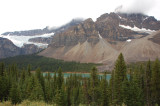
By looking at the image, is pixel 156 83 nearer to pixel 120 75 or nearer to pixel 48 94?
pixel 120 75

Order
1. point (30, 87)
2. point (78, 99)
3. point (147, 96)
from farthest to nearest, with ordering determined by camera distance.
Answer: point (78, 99), point (30, 87), point (147, 96)

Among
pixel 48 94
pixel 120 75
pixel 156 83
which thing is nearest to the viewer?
pixel 120 75

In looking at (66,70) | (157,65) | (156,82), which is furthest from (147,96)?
(66,70)

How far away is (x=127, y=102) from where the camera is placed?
107 ft

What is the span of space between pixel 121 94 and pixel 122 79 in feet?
11.7

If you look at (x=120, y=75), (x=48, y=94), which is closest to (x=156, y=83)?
(x=120, y=75)

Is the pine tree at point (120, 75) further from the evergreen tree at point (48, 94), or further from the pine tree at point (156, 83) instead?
the evergreen tree at point (48, 94)

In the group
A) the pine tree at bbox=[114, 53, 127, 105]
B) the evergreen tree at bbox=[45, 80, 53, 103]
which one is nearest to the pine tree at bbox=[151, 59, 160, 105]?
the pine tree at bbox=[114, 53, 127, 105]

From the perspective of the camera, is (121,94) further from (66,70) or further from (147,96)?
(66,70)

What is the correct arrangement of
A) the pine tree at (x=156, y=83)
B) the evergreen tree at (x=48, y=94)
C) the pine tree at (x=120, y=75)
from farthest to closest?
the evergreen tree at (x=48, y=94) → the pine tree at (x=156, y=83) → the pine tree at (x=120, y=75)

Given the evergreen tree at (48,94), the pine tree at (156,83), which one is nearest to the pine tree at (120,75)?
the pine tree at (156,83)

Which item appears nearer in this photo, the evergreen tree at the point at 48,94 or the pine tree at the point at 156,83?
the pine tree at the point at 156,83

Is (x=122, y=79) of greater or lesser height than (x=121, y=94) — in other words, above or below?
above

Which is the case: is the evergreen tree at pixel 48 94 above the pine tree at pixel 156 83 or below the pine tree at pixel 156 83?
below
